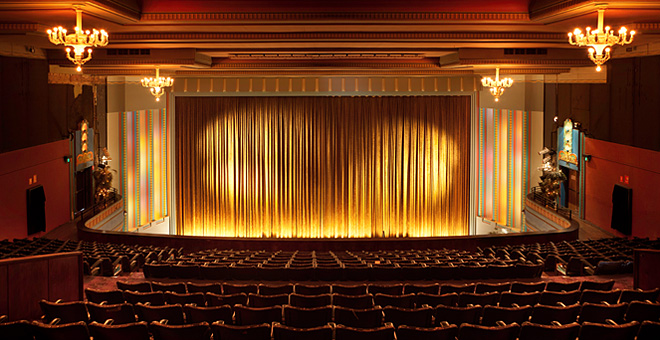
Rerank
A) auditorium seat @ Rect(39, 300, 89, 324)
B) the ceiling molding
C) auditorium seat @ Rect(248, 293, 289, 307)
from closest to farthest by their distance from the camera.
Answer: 1. auditorium seat @ Rect(39, 300, 89, 324)
2. auditorium seat @ Rect(248, 293, 289, 307)
3. the ceiling molding

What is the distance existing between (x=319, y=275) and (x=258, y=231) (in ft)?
39.5

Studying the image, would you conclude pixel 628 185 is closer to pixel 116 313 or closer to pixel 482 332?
pixel 482 332

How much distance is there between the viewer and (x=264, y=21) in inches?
317

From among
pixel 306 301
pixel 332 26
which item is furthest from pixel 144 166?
pixel 306 301

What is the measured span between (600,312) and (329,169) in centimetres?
1510

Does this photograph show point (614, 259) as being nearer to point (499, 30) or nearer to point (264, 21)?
point (499, 30)

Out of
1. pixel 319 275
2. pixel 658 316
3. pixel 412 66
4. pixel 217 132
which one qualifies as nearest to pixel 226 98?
pixel 217 132

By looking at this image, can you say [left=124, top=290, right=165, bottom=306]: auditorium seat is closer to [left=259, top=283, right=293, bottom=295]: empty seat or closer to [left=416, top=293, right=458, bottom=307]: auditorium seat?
[left=259, top=283, right=293, bottom=295]: empty seat

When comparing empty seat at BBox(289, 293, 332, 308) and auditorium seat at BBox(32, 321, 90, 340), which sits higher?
auditorium seat at BBox(32, 321, 90, 340)

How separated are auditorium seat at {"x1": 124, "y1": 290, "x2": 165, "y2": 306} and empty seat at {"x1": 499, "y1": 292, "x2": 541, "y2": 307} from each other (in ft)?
10.0

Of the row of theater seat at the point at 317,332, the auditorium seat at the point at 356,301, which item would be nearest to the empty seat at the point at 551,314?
the row of theater seat at the point at 317,332

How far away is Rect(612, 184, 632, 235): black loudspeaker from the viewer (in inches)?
562

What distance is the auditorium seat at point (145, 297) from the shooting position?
5602 mm

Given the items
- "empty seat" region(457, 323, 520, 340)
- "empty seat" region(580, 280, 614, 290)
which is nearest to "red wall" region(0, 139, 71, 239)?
"empty seat" region(580, 280, 614, 290)
